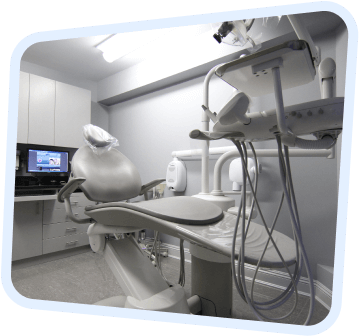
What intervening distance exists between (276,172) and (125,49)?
5.80ft

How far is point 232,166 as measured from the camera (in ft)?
5.35

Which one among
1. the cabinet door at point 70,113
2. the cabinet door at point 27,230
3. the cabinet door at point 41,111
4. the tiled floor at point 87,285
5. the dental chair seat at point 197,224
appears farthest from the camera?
the cabinet door at point 70,113

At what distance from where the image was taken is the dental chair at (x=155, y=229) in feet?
2.30

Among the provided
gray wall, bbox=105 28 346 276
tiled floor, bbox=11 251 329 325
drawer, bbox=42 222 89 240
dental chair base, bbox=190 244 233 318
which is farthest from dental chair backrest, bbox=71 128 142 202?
drawer, bbox=42 222 89 240

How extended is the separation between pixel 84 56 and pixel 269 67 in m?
2.32

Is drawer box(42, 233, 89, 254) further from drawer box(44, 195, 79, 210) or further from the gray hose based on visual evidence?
the gray hose

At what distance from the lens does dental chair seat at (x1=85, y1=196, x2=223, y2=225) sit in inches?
29.1

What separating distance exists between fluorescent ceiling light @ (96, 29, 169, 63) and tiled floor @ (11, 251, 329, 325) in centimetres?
197

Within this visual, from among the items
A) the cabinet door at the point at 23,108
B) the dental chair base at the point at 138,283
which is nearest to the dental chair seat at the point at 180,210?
the dental chair base at the point at 138,283

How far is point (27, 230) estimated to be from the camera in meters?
2.02

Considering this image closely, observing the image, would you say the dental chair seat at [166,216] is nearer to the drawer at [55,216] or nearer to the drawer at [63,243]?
the drawer at [55,216]

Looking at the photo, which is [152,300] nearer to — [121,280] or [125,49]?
[121,280]

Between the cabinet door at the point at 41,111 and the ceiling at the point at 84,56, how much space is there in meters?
0.23

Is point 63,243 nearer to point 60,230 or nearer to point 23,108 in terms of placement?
point 60,230
